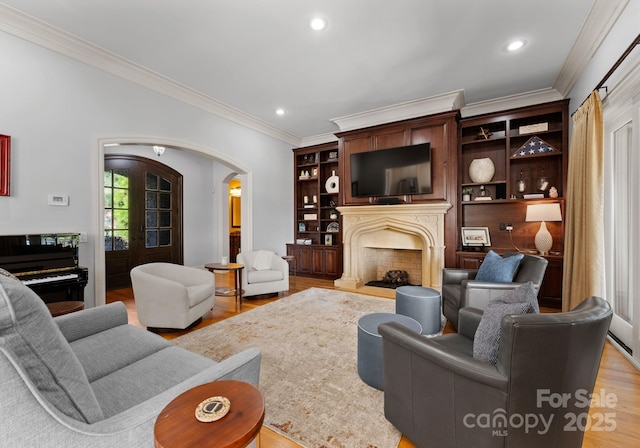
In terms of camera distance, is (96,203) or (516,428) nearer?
(516,428)

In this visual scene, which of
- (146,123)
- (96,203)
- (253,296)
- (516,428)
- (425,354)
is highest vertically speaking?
(146,123)

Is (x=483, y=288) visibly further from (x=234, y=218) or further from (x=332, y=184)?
(x=234, y=218)

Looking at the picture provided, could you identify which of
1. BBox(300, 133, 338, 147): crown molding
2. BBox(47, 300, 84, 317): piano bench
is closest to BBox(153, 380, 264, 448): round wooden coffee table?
BBox(47, 300, 84, 317): piano bench

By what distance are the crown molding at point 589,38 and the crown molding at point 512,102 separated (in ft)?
0.82

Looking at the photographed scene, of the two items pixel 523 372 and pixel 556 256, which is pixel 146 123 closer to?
pixel 523 372

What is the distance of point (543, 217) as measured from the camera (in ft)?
12.6

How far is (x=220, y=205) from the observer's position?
6945mm

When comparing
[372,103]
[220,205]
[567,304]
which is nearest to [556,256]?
[567,304]

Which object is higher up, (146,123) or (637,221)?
(146,123)

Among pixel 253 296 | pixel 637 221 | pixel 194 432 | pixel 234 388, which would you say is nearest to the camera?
pixel 194 432

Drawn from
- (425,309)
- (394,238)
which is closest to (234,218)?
(394,238)

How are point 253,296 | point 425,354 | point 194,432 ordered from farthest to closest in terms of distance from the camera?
point 253,296 < point 425,354 < point 194,432

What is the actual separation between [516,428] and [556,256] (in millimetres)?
3693

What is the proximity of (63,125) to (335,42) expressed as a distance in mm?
2985
